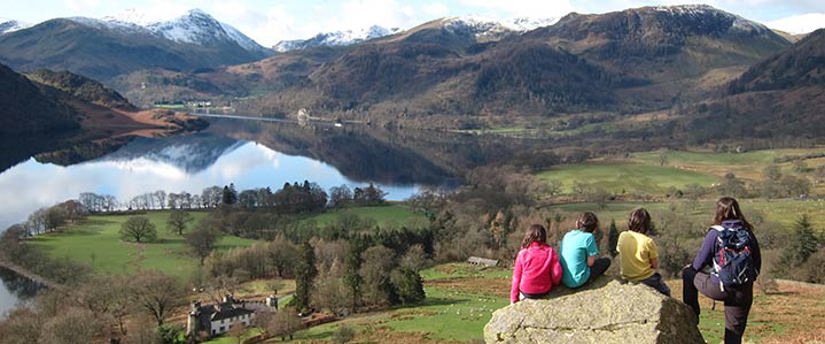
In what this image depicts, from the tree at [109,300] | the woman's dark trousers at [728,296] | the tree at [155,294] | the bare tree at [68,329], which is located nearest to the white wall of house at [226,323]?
the tree at [155,294]

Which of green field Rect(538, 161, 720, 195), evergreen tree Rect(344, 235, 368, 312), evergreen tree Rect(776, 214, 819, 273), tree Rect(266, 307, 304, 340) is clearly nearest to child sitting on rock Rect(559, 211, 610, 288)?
tree Rect(266, 307, 304, 340)

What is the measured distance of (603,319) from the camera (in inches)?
425

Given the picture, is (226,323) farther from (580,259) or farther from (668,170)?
(668,170)

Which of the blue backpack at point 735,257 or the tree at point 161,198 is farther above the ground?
the blue backpack at point 735,257

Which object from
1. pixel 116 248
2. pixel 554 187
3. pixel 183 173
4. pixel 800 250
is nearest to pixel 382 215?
pixel 116 248

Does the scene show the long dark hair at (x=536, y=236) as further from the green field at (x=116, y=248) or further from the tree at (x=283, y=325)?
the green field at (x=116, y=248)

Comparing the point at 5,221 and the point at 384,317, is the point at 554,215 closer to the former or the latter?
the point at 384,317

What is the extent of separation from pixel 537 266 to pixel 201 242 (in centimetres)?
7806

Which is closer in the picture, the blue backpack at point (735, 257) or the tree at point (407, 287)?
the blue backpack at point (735, 257)

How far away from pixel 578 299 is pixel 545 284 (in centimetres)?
60

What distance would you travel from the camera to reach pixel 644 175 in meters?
141

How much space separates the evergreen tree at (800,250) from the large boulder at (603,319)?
205 ft

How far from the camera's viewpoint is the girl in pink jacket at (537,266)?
11.4m

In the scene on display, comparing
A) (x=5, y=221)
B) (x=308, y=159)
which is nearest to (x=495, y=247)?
(x=5, y=221)
